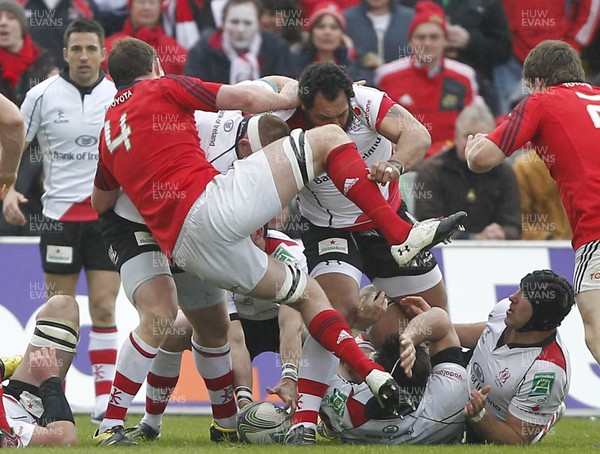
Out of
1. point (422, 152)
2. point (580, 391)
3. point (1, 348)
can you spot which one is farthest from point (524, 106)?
point (1, 348)

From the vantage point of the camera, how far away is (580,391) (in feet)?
34.0

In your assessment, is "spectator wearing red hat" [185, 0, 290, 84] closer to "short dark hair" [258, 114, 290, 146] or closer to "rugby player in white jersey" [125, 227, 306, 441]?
"rugby player in white jersey" [125, 227, 306, 441]

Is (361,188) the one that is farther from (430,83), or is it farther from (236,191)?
(430,83)

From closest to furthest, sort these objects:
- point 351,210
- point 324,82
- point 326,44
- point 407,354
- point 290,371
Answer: point 407,354 → point 324,82 → point 290,371 → point 351,210 → point 326,44

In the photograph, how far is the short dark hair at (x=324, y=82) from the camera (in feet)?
24.5

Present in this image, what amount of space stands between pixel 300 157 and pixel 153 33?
20.5 ft

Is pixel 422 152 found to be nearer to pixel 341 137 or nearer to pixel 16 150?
pixel 341 137

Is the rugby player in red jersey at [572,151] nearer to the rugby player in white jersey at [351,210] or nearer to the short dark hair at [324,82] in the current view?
the rugby player in white jersey at [351,210]

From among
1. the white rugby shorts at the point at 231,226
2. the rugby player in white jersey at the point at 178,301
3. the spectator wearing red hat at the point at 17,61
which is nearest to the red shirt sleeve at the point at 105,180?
the rugby player in white jersey at the point at 178,301

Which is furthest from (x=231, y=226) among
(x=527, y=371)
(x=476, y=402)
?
(x=527, y=371)

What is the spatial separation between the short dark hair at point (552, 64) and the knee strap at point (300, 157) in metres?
1.60

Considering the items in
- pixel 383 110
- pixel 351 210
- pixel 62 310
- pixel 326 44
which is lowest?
pixel 62 310

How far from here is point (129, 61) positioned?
7.71 m

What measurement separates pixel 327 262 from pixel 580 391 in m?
3.45
